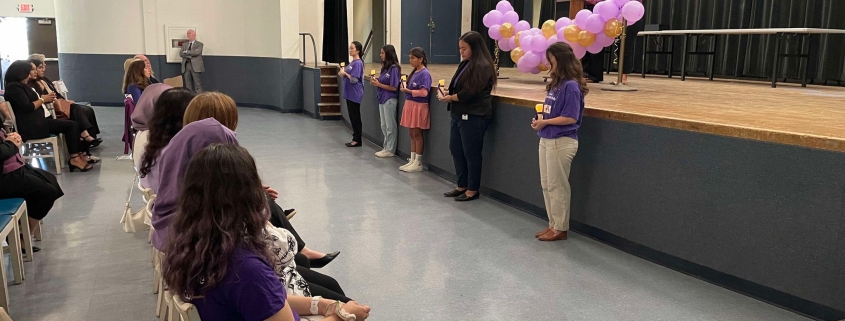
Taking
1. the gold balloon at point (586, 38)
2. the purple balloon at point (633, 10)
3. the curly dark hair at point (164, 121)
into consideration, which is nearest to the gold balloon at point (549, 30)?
A: the gold balloon at point (586, 38)

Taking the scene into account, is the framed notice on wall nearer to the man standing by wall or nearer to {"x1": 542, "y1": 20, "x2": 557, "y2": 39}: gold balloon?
the man standing by wall

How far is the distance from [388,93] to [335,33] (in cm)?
479

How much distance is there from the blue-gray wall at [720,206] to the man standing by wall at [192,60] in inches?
358

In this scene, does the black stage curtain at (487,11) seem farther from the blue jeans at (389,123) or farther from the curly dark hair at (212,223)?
the curly dark hair at (212,223)

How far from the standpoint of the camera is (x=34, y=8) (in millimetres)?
13289

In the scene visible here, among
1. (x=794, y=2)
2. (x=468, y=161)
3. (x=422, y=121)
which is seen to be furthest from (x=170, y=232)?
(x=794, y=2)

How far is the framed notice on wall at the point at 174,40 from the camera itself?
41.2 feet

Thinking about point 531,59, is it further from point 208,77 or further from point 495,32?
point 208,77

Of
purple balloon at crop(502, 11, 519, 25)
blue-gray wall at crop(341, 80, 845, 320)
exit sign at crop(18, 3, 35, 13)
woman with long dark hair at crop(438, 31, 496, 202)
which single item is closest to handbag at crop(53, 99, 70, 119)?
woman with long dark hair at crop(438, 31, 496, 202)

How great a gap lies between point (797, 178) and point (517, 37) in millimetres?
5329

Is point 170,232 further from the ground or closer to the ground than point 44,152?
further from the ground

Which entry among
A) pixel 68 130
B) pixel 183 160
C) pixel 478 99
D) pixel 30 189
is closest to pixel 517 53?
pixel 478 99

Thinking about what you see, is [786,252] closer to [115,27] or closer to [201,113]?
[201,113]

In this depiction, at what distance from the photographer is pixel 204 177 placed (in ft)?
5.65
